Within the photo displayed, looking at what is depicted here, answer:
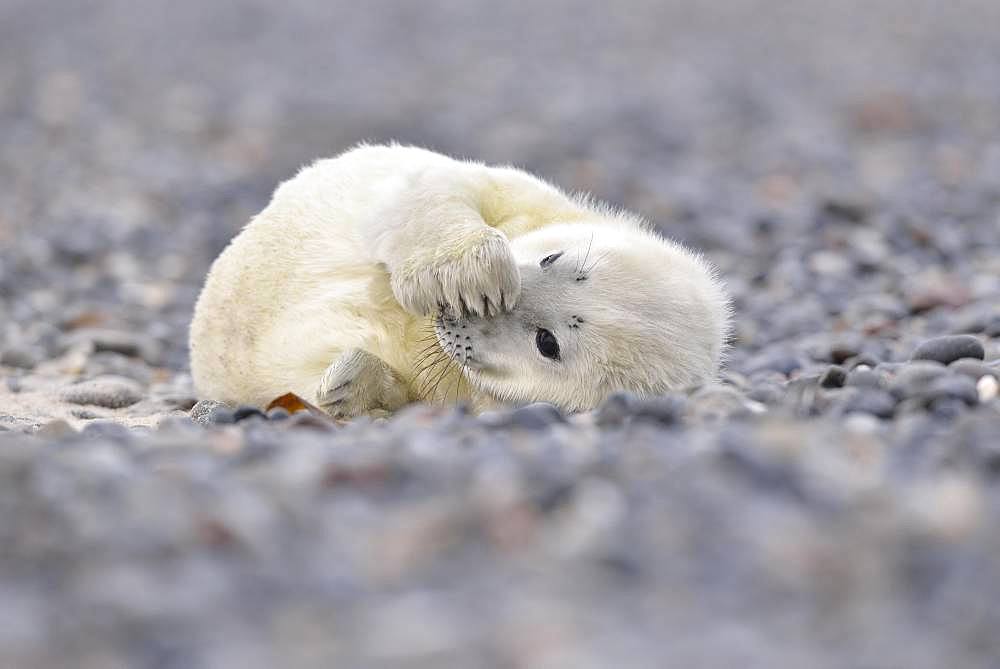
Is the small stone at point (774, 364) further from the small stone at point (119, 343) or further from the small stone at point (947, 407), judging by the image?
the small stone at point (119, 343)

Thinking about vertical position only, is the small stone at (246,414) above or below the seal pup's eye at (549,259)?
below

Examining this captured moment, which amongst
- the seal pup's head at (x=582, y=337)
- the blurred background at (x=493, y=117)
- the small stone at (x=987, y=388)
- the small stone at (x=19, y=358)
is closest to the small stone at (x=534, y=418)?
the seal pup's head at (x=582, y=337)

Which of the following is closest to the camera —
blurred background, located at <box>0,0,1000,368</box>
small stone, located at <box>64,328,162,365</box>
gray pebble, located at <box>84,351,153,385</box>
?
gray pebble, located at <box>84,351,153,385</box>

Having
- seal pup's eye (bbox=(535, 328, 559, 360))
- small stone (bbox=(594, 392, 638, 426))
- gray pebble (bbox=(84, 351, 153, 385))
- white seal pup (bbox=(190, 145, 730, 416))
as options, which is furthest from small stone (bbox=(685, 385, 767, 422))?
gray pebble (bbox=(84, 351, 153, 385))

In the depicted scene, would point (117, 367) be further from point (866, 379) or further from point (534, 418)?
point (866, 379)

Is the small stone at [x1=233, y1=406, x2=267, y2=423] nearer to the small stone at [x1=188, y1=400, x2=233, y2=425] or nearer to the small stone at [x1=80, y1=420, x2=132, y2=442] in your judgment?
the small stone at [x1=188, y1=400, x2=233, y2=425]

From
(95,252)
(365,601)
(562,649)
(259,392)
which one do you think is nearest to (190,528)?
(365,601)

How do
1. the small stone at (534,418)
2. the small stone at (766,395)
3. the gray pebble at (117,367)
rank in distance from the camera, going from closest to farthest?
the small stone at (534,418)
the small stone at (766,395)
the gray pebble at (117,367)

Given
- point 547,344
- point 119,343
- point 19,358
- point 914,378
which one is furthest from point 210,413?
point 914,378
